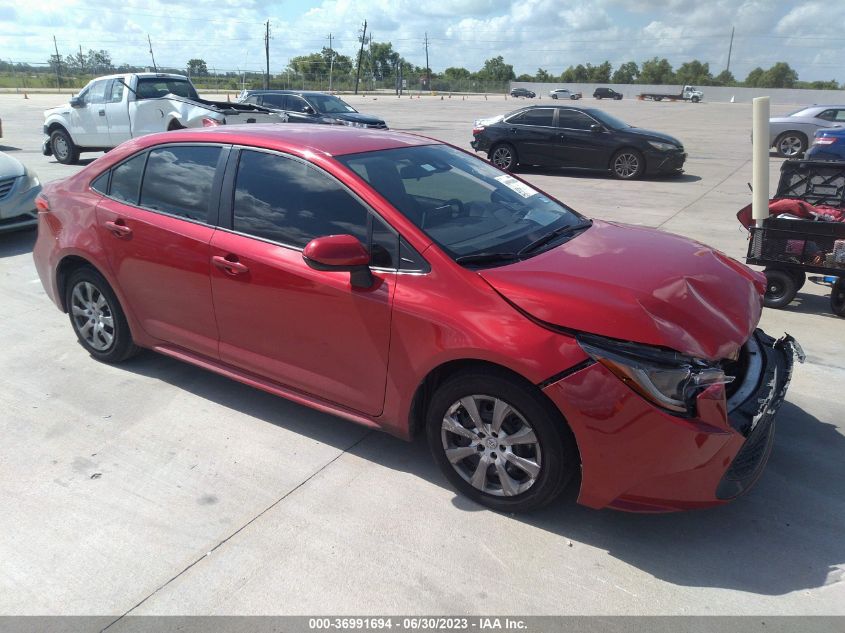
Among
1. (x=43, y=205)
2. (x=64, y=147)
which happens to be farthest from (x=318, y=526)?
(x=64, y=147)

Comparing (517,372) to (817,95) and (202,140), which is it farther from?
(817,95)

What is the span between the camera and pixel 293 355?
3.65 m

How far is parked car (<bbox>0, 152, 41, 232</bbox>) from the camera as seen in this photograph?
8008 millimetres

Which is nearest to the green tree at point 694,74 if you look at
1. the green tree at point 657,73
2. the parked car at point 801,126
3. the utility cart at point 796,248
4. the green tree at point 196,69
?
the green tree at point 657,73

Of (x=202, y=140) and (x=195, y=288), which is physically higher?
(x=202, y=140)

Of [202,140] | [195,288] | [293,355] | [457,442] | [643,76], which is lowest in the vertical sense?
[457,442]

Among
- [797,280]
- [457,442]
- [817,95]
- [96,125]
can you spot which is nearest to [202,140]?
[457,442]

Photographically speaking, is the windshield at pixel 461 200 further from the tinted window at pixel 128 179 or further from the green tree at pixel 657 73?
the green tree at pixel 657 73

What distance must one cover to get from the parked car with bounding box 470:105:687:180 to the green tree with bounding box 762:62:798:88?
106 m

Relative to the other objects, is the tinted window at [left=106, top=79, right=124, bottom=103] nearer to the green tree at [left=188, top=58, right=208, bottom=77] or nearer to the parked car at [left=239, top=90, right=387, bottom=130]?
the parked car at [left=239, top=90, right=387, bottom=130]

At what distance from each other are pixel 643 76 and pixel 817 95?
44.3 meters

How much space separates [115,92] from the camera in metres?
14.4

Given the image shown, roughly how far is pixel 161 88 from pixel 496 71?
122285 millimetres

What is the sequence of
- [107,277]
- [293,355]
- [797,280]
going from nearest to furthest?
[293,355], [107,277], [797,280]
